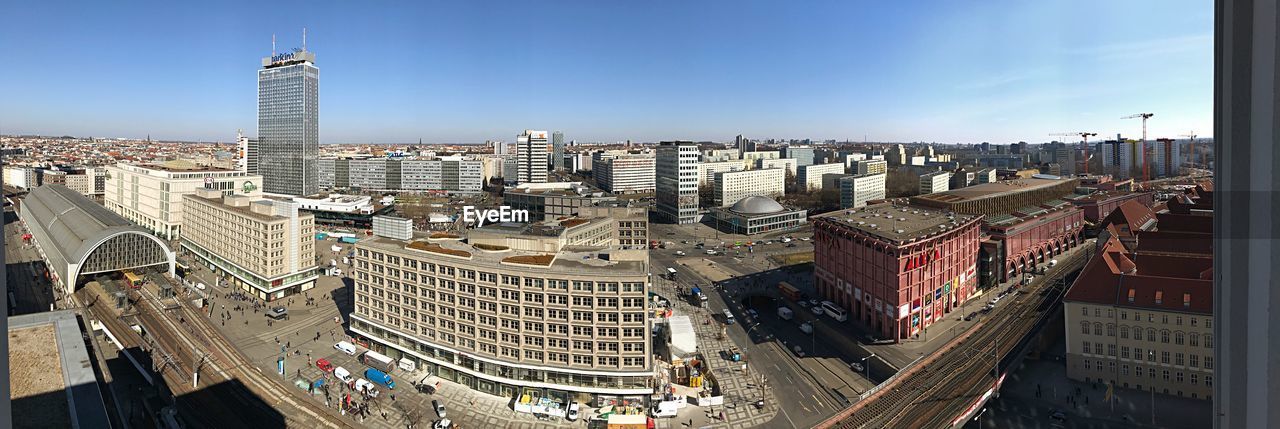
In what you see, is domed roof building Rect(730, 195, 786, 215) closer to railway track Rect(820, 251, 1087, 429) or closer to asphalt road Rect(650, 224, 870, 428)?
asphalt road Rect(650, 224, 870, 428)

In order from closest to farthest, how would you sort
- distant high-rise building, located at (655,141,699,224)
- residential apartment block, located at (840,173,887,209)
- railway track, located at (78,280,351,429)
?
railway track, located at (78,280,351,429), distant high-rise building, located at (655,141,699,224), residential apartment block, located at (840,173,887,209)

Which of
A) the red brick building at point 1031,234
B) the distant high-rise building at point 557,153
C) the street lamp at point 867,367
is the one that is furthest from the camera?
the distant high-rise building at point 557,153

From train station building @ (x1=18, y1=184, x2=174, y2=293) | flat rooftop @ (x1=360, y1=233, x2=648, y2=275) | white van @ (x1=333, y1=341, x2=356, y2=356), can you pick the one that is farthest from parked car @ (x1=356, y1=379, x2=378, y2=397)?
train station building @ (x1=18, y1=184, x2=174, y2=293)

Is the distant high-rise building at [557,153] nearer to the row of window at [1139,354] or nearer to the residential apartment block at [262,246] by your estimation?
the residential apartment block at [262,246]

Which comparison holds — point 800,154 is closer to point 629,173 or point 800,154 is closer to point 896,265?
point 629,173

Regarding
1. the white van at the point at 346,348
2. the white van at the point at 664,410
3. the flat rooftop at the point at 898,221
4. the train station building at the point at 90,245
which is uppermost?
the flat rooftop at the point at 898,221

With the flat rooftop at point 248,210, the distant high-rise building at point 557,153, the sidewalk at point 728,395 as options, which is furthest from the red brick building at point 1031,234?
the distant high-rise building at point 557,153
